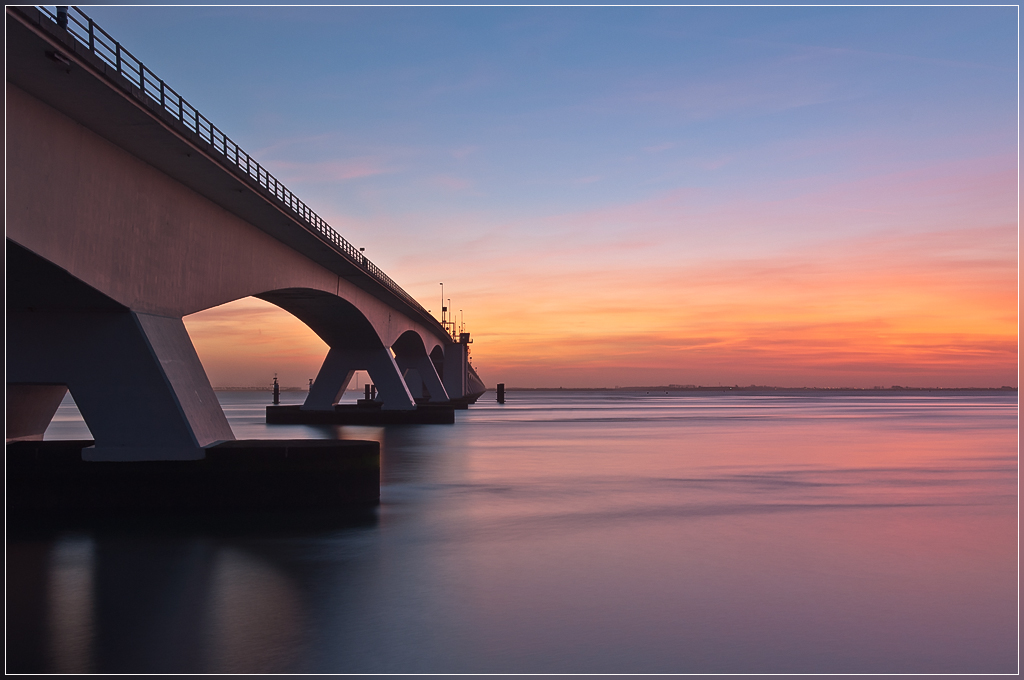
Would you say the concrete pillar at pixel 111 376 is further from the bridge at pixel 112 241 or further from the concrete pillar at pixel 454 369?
the concrete pillar at pixel 454 369

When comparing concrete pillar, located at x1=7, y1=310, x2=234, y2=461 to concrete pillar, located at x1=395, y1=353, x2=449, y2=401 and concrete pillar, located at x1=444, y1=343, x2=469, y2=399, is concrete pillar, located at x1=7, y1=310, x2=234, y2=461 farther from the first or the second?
concrete pillar, located at x1=444, y1=343, x2=469, y2=399

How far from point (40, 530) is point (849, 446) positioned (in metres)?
38.2

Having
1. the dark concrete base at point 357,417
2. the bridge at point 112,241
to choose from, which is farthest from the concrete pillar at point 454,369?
the bridge at point 112,241

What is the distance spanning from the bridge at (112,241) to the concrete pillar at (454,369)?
8330 cm

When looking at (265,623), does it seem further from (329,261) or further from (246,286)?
(329,261)

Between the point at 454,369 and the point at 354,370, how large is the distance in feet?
179

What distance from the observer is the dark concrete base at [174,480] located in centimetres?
1875

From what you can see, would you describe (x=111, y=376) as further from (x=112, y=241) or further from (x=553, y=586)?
(x=553, y=586)

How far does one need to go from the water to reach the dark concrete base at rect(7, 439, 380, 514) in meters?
1.26

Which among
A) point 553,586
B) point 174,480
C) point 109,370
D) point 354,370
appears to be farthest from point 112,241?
point 354,370

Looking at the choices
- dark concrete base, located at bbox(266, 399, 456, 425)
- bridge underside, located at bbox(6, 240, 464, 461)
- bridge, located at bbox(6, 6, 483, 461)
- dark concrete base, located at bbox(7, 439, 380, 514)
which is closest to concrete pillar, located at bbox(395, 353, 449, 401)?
dark concrete base, located at bbox(266, 399, 456, 425)

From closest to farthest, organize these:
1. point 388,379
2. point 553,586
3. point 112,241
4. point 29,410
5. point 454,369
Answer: point 553,586 → point 112,241 → point 29,410 → point 388,379 → point 454,369

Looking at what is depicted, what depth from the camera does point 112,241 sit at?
733 inches

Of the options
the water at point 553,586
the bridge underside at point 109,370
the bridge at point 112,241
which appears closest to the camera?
the water at point 553,586
